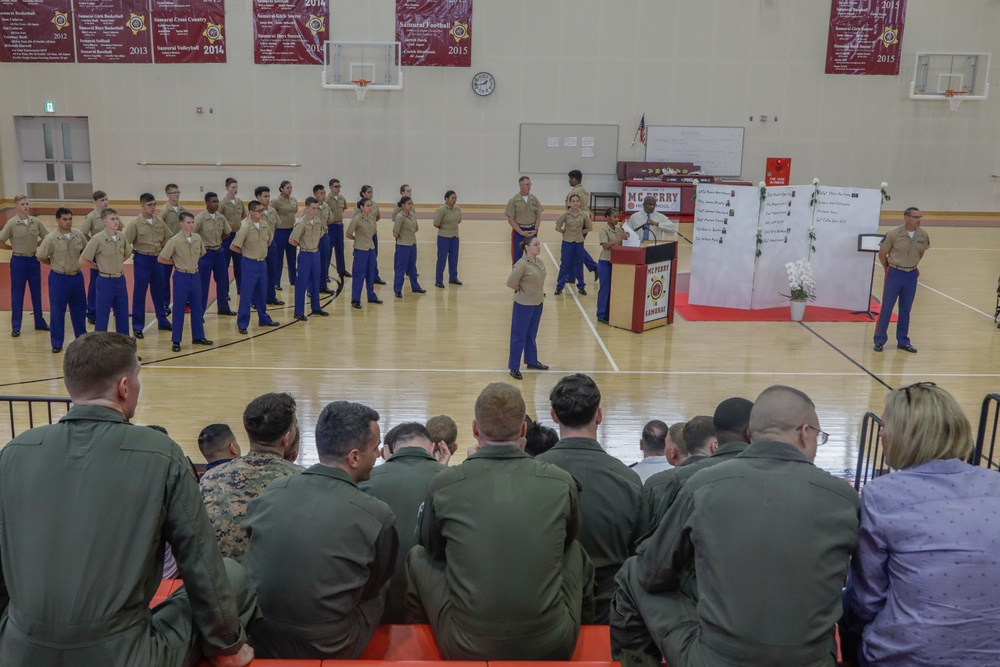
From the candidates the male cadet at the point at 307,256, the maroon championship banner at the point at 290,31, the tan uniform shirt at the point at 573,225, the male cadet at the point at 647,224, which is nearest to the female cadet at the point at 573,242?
the tan uniform shirt at the point at 573,225

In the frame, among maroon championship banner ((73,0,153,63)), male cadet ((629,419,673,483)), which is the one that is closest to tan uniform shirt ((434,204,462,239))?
male cadet ((629,419,673,483))

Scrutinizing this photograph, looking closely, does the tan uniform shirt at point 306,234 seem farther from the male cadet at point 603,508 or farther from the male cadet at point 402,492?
the male cadet at point 603,508

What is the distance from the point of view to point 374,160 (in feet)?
77.9

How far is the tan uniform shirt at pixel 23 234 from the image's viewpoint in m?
11.7

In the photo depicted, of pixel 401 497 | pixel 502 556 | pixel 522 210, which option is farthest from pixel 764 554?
pixel 522 210

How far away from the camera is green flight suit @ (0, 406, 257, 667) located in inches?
107

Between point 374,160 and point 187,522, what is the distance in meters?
21.6

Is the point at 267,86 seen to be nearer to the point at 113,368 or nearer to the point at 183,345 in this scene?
the point at 183,345

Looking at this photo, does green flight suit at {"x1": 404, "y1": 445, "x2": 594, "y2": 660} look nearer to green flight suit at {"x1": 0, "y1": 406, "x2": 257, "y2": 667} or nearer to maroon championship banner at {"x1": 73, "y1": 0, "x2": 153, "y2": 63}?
green flight suit at {"x1": 0, "y1": 406, "x2": 257, "y2": 667}

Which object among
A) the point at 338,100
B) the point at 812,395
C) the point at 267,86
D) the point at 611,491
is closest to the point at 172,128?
the point at 267,86

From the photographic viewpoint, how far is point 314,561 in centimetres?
337

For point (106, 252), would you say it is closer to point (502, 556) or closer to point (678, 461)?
point (678, 461)

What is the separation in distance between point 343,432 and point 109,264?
28.1 ft

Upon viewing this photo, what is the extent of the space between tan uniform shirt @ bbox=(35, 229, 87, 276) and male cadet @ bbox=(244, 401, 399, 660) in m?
8.83
